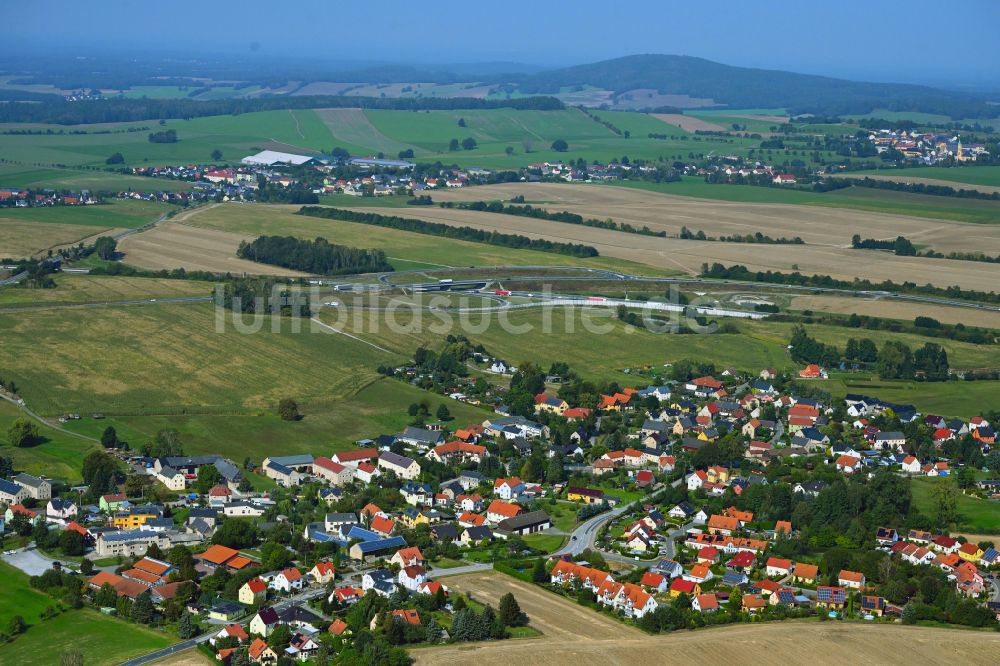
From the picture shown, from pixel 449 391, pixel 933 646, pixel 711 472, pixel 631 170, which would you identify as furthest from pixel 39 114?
pixel 933 646

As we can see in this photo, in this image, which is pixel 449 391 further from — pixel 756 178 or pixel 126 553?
pixel 756 178

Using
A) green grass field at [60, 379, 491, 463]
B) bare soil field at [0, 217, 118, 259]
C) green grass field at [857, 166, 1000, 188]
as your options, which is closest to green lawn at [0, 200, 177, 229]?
bare soil field at [0, 217, 118, 259]

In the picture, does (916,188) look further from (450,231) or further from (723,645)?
(723,645)

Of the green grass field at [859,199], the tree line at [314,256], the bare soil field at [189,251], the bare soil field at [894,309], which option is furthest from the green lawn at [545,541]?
the green grass field at [859,199]

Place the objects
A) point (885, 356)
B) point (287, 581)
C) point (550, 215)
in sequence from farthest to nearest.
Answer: point (550, 215) < point (885, 356) < point (287, 581)

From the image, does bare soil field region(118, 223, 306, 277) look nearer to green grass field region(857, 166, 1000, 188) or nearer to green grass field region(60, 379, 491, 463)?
green grass field region(60, 379, 491, 463)

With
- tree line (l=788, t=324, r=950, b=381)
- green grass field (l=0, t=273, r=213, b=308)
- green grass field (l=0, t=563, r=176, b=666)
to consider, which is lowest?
green grass field (l=0, t=563, r=176, b=666)

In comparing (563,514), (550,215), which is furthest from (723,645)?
(550,215)
